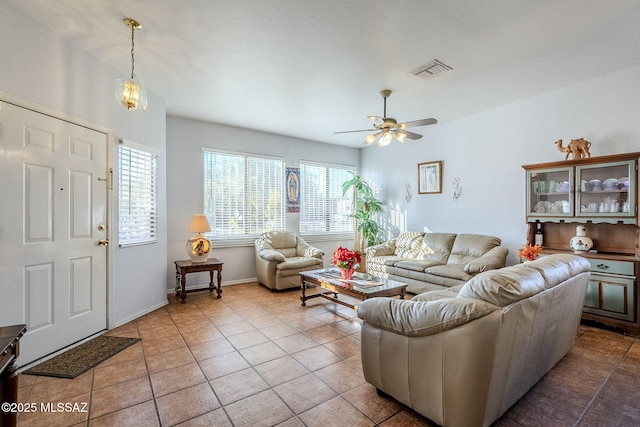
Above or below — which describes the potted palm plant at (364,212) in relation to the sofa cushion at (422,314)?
above

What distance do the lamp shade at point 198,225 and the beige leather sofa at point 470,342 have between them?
3.40 metres

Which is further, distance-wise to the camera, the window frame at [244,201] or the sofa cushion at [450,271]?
the window frame at [244,201]

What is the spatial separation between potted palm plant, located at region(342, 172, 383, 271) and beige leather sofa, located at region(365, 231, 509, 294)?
2.73 feet

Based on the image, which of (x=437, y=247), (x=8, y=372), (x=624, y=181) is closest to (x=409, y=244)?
(x=437, y=247)

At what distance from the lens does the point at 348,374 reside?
246 centimetres

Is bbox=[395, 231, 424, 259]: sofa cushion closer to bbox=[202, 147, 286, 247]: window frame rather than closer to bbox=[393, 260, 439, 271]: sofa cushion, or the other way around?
bbox=[393, 260, 439, 271]: sofa cushion

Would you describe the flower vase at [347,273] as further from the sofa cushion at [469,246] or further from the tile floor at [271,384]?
the sofa cushion at [469,246]

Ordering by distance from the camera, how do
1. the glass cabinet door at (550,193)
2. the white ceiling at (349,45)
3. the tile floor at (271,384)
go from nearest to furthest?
1. the tile floor at (271,384)
2. the white ceiling at (349,45)
3. the glass cabinet door at (550,193)

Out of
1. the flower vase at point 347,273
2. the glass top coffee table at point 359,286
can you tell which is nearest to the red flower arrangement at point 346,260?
the flower vase at point 347,273

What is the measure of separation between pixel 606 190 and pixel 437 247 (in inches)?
90.8

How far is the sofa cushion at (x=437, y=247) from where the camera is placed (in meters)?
5.08

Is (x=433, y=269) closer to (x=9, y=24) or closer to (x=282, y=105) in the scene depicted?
(x=282, y=105)

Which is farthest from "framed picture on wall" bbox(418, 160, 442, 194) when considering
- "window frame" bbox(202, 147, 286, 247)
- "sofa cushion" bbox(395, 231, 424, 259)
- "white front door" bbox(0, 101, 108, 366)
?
"white front door" bbox(0, 101, 108, 366)

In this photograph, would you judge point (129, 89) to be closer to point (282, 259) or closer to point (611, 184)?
point (282, 259)
